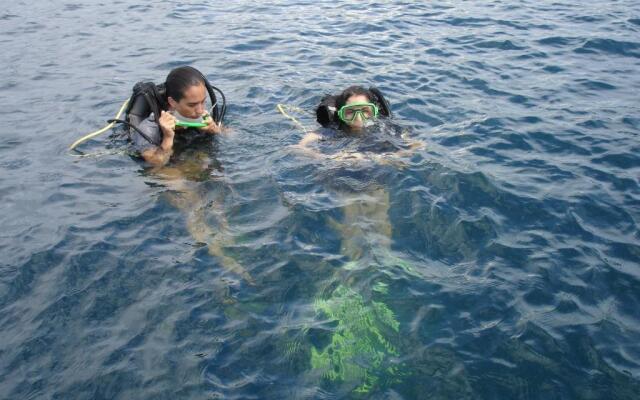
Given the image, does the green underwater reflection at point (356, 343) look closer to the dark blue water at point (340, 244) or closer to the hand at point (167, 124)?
the dark blue water at point (340, 244)

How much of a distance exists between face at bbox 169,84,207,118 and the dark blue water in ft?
1.71

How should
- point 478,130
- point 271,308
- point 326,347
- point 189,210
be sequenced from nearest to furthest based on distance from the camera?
point 326,347
point 271,308
point 189,210
point 478,130

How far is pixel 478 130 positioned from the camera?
7055mm

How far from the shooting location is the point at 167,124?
6.00 meters

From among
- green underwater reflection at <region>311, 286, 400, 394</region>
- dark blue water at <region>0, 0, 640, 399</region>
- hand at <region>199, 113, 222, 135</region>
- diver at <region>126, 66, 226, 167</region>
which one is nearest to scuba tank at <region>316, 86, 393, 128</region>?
dark blue water at <region>0, 0, 640, 399</region>

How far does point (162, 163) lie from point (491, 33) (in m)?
7.52

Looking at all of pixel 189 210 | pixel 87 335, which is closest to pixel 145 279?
pixel 87 335

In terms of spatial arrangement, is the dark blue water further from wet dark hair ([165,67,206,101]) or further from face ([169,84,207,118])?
wet dark hair ([165,67,206,101])

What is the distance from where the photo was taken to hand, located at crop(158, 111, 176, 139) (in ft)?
19.7

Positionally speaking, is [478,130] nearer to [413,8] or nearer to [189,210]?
[189,210]

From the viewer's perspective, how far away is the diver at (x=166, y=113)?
608cm

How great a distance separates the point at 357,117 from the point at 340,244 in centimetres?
Answer: 202

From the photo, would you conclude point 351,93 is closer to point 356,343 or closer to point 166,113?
point 166,113

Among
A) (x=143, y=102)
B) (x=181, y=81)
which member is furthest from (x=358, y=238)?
(x=143, y=102)
